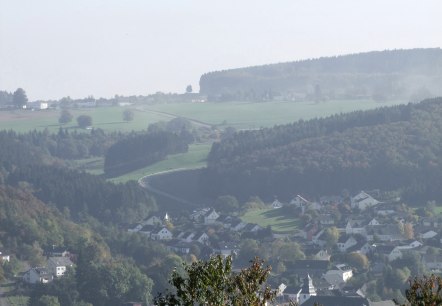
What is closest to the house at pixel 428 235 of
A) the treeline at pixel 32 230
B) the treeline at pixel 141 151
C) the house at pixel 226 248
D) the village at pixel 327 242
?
the village at pixel 327 242

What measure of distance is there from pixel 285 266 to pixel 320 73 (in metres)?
113

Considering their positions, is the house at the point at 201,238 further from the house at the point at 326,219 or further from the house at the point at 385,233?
the house at the point at 385,233

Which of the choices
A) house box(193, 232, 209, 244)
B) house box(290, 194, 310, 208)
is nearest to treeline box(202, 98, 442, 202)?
house box(290, 194, 310, 208)

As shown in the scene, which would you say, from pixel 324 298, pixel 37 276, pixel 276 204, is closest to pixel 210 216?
pixel 276 204

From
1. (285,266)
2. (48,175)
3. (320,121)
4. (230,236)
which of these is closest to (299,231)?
(230,236)

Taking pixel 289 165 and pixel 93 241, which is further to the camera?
pixel 289 165

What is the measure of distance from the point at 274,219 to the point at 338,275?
593 inches

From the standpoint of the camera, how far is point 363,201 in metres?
64.5

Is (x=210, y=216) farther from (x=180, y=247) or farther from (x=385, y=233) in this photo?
(x=385, y=233)

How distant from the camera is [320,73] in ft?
525

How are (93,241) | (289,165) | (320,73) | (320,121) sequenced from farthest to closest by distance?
(320,73)
(320,121)
(289,165)
(93,241)

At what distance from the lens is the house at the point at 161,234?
193ft

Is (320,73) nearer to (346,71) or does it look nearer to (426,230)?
(346,71)

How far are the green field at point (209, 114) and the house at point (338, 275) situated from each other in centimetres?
5735
